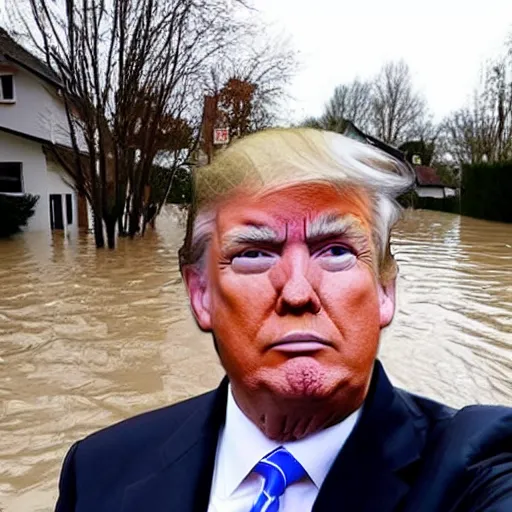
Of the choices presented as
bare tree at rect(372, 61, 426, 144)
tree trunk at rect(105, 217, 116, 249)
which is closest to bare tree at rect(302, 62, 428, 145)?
bare tree at rect(372, 61, 426, 144)

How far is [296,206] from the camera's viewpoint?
32.7 inches

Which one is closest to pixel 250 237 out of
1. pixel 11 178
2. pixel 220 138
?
pixel 220 138

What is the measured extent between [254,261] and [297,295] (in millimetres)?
82

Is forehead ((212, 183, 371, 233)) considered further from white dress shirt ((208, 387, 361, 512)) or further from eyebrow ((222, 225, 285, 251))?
white dress shirt ((208, 387, 361, 512))

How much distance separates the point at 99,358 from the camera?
16.7 ft

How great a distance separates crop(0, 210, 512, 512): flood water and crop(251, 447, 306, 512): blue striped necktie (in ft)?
1.21

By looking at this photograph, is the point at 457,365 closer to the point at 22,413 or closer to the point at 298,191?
the point at 22,413

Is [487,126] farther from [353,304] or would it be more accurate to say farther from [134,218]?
[353,304]

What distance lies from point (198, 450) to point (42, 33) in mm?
13330

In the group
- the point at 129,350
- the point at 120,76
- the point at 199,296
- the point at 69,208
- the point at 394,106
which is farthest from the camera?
the point at 394,106

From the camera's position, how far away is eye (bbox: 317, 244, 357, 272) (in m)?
0.81

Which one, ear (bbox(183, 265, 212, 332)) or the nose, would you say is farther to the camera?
ear (bbox(183, 265, 212, 332))

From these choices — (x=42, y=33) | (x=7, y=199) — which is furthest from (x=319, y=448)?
(x=7, y=199)

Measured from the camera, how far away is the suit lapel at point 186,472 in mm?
893
